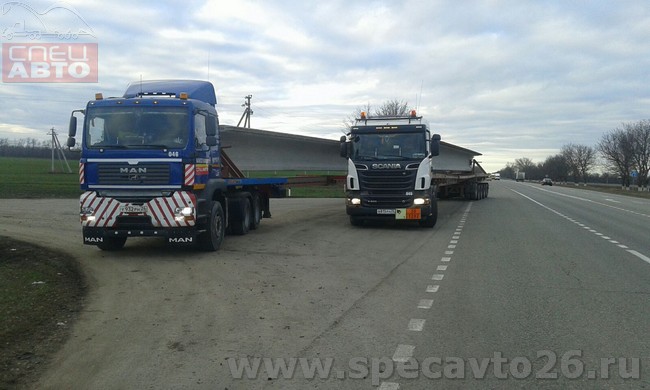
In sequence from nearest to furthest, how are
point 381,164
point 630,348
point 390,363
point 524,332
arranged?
point 390,363
point 630,348
point 524,332
point 381,164

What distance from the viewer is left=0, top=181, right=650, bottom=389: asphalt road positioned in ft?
16.0

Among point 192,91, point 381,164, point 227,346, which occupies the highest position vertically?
point 192,91

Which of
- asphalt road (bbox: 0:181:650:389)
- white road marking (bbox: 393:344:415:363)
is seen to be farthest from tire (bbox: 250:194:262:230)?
white road marking (bbox: 393:344:415:363)

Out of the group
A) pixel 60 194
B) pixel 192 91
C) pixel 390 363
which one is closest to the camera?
pixel 390 363

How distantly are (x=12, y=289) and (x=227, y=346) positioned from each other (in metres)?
4.38

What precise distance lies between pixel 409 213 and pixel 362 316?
1006 centimetres

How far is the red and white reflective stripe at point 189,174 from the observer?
10.8m

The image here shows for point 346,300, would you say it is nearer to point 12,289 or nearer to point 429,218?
point 12,289

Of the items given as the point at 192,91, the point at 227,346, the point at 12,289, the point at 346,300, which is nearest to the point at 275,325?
the point at 227,346

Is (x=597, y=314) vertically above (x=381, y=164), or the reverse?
(x=381, y=164)

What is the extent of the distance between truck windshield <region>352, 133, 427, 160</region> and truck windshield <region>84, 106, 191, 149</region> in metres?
7.30

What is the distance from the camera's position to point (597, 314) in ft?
22.6

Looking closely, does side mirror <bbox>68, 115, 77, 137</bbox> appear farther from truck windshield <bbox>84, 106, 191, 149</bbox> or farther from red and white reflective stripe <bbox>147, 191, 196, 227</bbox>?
red and white reflective stripe <bbox>147, 191, 196, 227</bbox>

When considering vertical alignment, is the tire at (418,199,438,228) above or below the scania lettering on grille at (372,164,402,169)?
below
